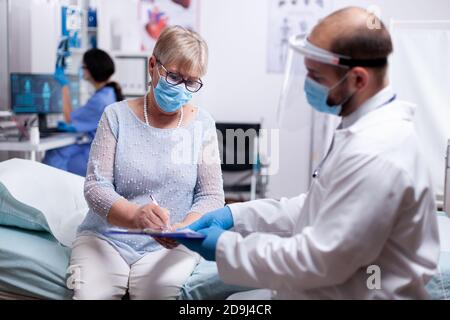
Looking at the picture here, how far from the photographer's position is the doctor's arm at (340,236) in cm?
90

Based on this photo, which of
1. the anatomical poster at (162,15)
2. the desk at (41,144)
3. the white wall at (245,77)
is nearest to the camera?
the desk at (41,144)

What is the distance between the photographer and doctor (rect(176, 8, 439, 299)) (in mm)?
908

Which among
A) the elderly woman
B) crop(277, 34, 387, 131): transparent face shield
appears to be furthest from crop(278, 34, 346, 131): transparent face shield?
the elderly woman

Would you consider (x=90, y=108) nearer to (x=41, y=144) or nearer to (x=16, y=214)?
(x=41, y=144)

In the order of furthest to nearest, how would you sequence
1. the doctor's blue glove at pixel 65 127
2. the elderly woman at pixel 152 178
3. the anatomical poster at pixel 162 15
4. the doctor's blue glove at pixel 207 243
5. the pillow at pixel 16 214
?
the anatomical poster at pixel 162 15 < the doctor's blue glove at pixel 65 127 < the pillow at pixel 16 214 < the elderly woman at pixel 152 178 < the doctor's blue glove at pixel 207 243

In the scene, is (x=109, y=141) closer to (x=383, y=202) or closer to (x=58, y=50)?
(x=383, y=202)

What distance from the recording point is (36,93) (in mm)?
3398

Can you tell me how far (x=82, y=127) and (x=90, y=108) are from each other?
14 cm

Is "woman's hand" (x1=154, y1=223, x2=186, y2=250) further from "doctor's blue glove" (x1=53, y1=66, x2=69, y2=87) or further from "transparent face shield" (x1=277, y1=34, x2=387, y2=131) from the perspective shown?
"doctor's blue glove" (x1=53, y1=66, x2=69, y2=87)

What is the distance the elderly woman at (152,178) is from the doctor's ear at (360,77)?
53 centimetres

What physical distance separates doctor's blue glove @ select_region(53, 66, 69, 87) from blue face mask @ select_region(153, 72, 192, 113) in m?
2.25

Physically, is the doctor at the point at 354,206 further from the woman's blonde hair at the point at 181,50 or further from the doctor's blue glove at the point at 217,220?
the woman's blonde hair at the point at 181,50

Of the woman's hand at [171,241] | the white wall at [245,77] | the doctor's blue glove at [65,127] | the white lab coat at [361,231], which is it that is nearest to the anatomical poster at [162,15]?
the white wall at [245,77]

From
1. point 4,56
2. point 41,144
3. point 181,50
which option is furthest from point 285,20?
point 181,50
